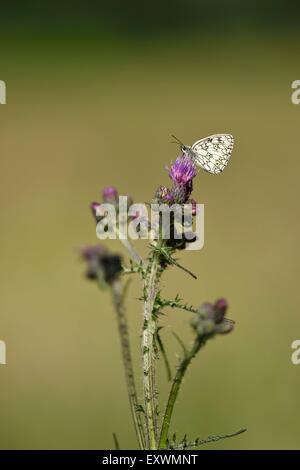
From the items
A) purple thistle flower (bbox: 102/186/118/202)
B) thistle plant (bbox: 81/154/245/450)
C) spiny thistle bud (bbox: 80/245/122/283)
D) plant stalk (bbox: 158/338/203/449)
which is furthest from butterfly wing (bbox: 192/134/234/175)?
spiny thistle bud (bbox: 80/245/122/283)

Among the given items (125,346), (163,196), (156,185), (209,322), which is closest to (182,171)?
(163,196)

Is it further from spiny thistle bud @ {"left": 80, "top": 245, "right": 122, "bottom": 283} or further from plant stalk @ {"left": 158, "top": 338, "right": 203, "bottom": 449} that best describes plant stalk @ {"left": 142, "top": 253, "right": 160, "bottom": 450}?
spiny thistle bud @ {"left": 80, "top": 245, "right": 122, "bottom": 283}

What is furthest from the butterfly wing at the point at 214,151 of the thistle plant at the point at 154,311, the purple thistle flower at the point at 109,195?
the purple thistle flower at the point at 109,195

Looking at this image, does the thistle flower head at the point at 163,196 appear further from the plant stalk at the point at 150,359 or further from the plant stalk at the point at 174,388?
the plant stalk at the point at 174,388

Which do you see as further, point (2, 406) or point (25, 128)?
point (25, 128)
